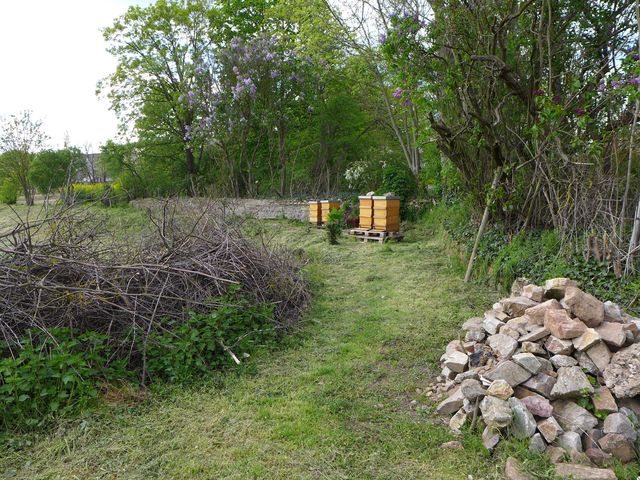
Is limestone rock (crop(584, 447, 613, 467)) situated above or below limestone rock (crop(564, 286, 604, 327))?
below

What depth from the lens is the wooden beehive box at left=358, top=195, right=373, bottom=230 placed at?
10.4 meters

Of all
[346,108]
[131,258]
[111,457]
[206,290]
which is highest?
[346,108]

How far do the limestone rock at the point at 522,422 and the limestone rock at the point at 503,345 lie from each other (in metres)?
0.48

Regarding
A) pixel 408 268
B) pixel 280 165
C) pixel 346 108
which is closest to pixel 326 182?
pixel 280 165

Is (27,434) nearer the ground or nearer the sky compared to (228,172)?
nearer the ground

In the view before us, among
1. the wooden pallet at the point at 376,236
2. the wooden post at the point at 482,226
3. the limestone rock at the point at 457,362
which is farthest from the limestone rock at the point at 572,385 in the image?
the wooden pallet at the point at 376,236

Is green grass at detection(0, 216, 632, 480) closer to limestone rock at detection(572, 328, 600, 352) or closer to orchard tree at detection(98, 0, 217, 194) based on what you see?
limestone rock at detection(572, 328, 600, 352)

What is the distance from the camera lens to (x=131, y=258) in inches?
191

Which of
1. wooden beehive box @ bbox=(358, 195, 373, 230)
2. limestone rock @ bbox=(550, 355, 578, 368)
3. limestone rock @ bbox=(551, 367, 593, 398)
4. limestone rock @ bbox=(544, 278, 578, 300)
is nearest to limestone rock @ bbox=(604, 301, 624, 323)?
limestone rock @ bbox=(544, 278, 578, 300)

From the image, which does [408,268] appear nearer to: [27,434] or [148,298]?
[148,298]

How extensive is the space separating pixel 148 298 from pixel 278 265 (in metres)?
1.97

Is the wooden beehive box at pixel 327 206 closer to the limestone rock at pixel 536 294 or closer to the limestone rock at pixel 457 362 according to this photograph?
the limestone rock at pixel 536 294

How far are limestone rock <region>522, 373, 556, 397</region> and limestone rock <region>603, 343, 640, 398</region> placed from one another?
1.13 ft

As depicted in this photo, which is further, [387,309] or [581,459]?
[387,309]
